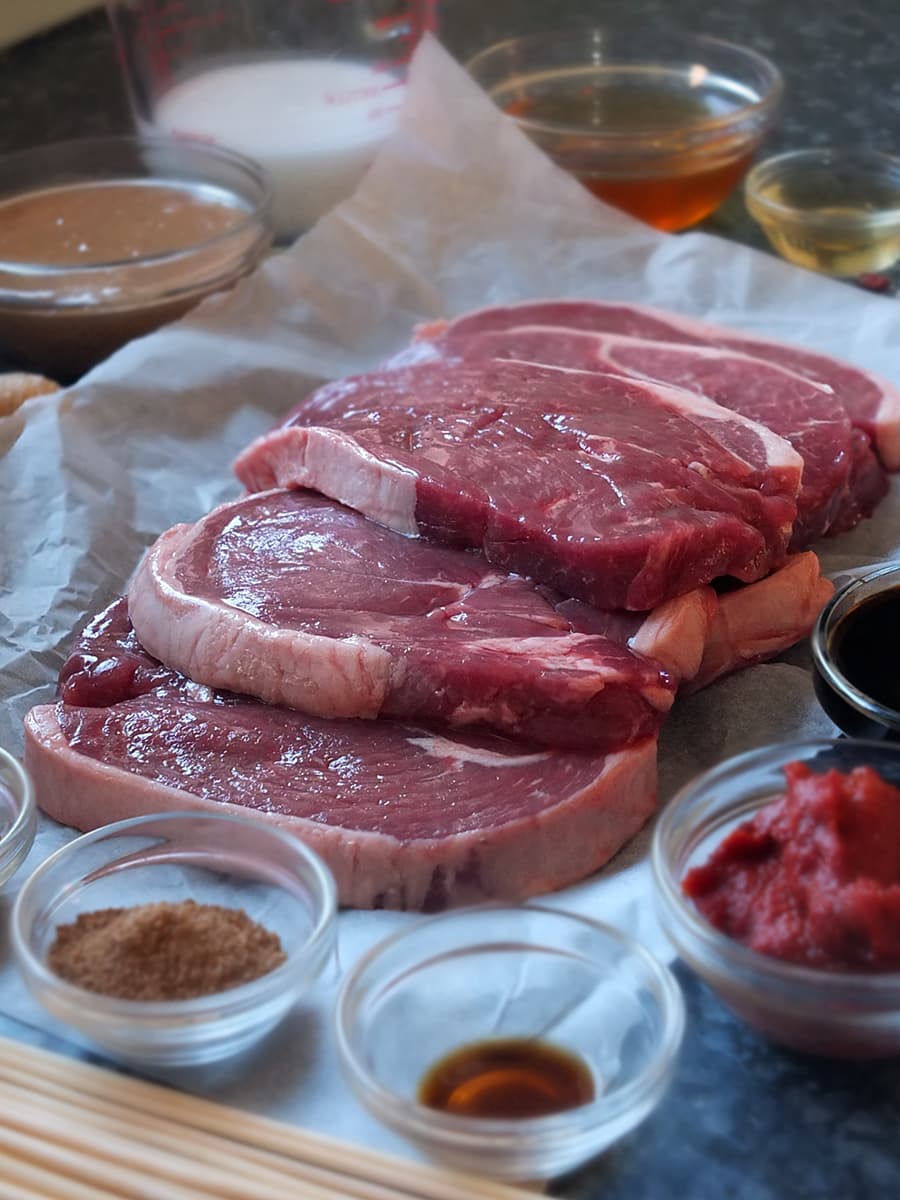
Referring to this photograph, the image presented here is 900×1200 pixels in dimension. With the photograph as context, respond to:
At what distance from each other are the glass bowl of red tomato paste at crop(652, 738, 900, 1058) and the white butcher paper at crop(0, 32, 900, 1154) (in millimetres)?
195

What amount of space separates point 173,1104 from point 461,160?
2776mm

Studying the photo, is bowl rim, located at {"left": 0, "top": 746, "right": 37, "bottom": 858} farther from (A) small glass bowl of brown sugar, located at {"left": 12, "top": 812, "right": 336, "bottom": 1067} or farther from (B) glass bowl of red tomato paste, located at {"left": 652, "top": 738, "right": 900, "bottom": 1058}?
(B) glass bowl of red tomato paste, located at {"left": 652, "top": 738, "right": 900, "bottom": 1058}

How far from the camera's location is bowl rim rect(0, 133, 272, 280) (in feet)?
10.7

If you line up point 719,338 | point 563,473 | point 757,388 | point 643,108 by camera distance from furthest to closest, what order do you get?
point 643,108, point 719,338, point 757,388, point 563,473

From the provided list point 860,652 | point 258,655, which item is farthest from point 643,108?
point 258,655

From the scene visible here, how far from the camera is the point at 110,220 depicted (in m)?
3.66

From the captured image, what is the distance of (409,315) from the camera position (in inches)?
143

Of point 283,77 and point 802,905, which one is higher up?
point 283,77

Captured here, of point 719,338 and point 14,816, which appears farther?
point 719,338

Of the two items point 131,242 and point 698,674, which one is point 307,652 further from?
point 131,242

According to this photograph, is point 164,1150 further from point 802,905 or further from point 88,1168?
point 802,905

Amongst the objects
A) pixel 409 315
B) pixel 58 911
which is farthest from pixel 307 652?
pixel 409 315

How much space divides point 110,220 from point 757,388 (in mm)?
1761

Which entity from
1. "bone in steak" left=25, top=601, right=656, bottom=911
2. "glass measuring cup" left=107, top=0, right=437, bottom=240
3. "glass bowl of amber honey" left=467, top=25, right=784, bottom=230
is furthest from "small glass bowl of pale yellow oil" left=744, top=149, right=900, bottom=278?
"bone in steak" left=25, top=601, right=656, bottom=911
